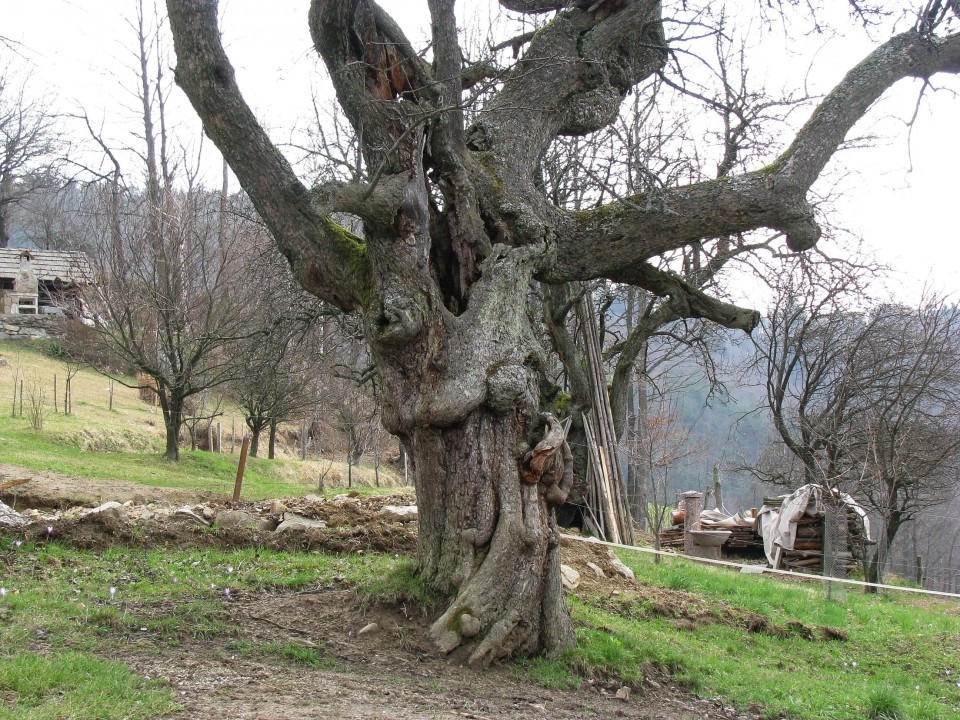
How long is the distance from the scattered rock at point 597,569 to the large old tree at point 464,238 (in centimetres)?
234

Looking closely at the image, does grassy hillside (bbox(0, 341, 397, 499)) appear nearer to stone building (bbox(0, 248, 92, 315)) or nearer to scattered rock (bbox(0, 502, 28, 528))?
scattered rock (bbox(0, 502, 28, 528))

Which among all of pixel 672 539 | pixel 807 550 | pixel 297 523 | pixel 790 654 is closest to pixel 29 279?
pixel 672 539

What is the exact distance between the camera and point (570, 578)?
722 cm

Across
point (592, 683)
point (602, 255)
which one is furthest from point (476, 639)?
point (602, 255)

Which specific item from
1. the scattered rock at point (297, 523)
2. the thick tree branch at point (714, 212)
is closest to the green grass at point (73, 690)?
the scattered rock at point (297, 523)

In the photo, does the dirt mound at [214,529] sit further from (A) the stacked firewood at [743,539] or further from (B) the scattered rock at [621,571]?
(A) the stacked firewood at [743,539]

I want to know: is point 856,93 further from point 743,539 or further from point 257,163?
point 743,539

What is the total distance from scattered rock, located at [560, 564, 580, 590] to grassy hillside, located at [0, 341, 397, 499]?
27.5 feet

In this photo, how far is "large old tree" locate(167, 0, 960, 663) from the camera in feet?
17.3

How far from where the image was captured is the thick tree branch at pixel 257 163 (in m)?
5.52

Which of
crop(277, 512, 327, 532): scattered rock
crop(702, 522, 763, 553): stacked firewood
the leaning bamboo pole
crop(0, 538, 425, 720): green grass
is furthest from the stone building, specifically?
crop(0, 538, 425, 720): green grass

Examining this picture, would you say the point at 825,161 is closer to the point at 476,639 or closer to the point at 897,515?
the point at 476,639

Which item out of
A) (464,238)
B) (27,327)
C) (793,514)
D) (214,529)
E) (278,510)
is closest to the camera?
(464,238)

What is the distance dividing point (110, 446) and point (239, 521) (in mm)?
12939
